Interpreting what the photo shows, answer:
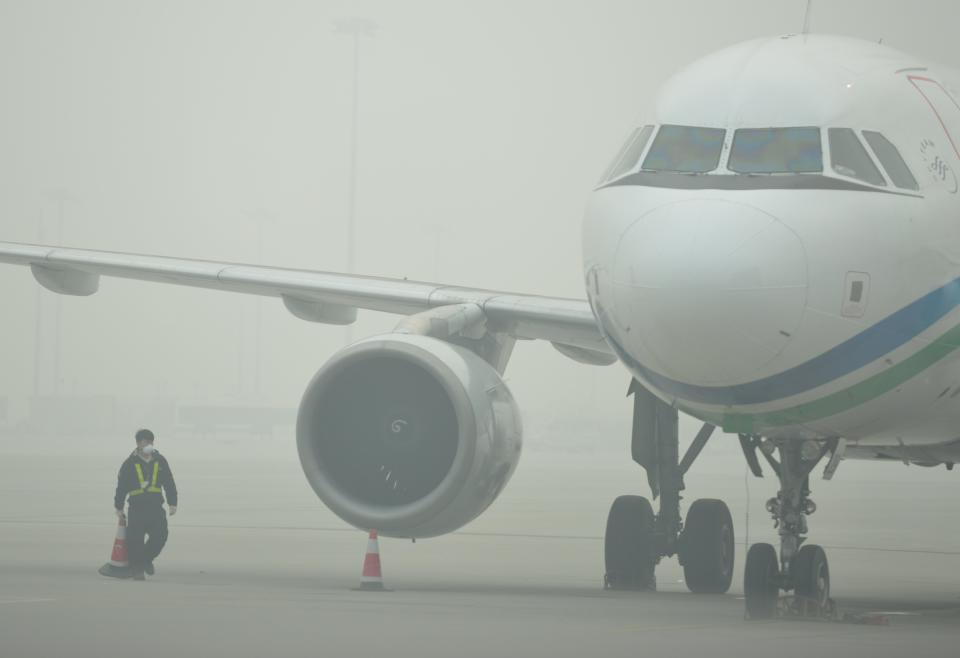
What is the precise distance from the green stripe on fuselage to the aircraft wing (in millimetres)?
2892

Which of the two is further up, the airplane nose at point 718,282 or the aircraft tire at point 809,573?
the airplane nose at point 718,282

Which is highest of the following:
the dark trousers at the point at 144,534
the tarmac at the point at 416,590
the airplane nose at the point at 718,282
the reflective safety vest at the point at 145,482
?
the airplane nose at the point at 718,282

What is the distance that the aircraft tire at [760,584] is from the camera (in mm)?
12203

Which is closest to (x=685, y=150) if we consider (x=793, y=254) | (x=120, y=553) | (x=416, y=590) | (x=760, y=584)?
(x=793, y=254)

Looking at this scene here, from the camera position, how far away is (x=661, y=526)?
16.0 metres

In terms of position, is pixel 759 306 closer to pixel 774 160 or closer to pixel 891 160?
pixel 774 160

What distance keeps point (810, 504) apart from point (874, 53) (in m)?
2.99

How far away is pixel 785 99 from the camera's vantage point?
11672 millimetres

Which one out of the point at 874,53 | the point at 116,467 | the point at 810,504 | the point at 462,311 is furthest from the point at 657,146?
the point at 116,467

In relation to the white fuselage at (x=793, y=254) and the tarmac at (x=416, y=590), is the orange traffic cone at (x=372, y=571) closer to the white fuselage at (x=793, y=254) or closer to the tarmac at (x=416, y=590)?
the tarmac at (x=416, y=590)

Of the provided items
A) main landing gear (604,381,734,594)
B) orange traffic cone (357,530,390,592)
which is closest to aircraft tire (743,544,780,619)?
main landing gear (604,381,734,594)

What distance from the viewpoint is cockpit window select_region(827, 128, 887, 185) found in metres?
11.2

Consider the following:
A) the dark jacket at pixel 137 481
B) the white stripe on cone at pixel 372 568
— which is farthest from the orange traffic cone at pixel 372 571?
the dark jacket at pixel 137 481

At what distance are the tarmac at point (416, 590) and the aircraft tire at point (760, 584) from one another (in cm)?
25
